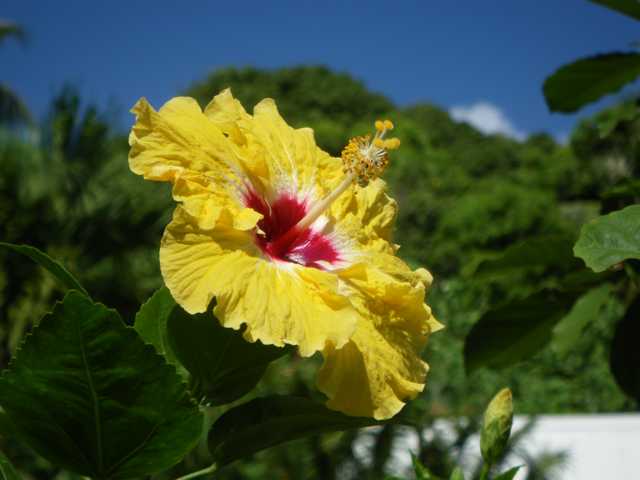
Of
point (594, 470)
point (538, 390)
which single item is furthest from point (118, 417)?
point (538, 390)

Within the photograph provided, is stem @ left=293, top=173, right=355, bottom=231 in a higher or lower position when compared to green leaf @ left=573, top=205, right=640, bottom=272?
higher

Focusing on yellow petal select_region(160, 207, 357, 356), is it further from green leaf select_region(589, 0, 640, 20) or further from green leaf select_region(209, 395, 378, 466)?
green leaf select_region(589, 0, 640, 20)

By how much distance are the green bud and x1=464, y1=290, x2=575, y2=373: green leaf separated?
411mm

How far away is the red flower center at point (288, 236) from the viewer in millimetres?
906

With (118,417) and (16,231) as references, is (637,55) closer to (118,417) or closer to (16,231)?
(118,417)

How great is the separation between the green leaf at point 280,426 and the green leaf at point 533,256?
57cm

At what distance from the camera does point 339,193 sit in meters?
0.94

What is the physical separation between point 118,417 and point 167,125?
1.11ft

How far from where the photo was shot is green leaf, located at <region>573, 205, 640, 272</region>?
0.80 meters

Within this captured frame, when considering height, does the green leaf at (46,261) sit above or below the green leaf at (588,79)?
below

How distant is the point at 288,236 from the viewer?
925mm

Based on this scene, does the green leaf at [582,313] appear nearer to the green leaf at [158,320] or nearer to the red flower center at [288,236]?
the red flower center at [288,236]

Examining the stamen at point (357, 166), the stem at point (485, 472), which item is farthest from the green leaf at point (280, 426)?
the stamen at point (357, 166)

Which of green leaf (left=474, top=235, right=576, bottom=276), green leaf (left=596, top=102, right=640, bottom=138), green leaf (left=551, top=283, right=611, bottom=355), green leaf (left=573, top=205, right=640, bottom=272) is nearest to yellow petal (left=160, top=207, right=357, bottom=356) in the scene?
green leaf (left=573, top=205, right=640, bottom=272)
